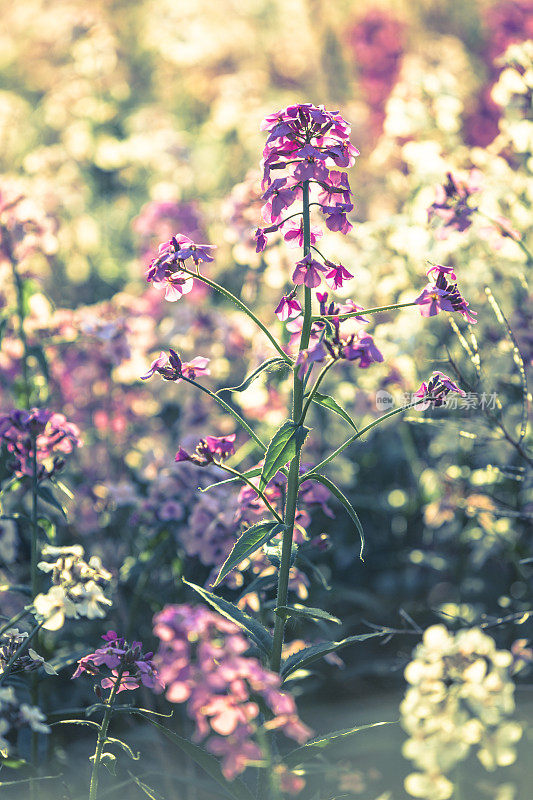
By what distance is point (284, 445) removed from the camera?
1.14 metres

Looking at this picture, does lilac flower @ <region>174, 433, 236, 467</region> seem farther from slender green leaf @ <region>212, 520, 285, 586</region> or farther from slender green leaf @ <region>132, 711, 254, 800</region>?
slender green leaf @ <region>132, 711, 254, 800</region>

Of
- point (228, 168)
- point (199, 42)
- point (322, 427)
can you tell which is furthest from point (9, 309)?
point (199, 42)

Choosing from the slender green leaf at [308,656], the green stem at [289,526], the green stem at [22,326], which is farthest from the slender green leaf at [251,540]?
the green stem at [22,326]

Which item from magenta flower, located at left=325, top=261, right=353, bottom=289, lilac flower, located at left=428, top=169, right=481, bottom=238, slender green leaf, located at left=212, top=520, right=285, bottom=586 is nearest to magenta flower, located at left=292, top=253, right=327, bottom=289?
magenta flower, located at left=325, top=261, right=353, bottom=289

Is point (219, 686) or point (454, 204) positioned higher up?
point (454, 204)

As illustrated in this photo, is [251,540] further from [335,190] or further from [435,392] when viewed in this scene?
[335,190]

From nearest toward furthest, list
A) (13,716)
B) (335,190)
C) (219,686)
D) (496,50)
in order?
(219,686) → (335,190) → (13,716) → (496,50)

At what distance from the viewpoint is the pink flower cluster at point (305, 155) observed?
3.63 feet

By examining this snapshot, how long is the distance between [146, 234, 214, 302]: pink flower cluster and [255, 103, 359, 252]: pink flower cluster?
8 cm

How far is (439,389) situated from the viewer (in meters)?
1.19

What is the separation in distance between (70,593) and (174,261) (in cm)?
49

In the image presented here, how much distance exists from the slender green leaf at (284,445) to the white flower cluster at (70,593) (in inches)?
11.6

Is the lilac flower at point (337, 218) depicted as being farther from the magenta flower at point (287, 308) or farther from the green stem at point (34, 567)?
the green stem at point (34, 567)

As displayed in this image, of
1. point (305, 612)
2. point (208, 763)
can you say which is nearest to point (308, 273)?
point (305, 612)
